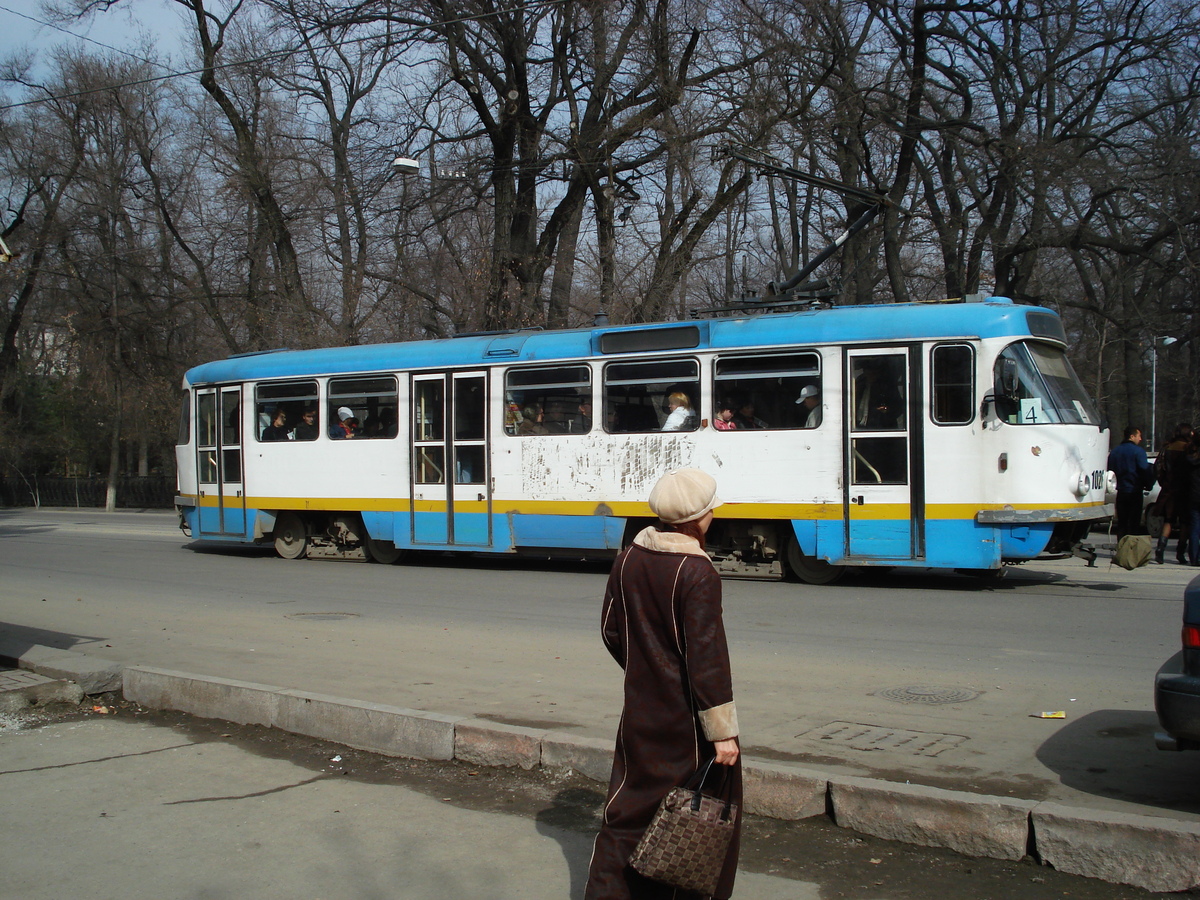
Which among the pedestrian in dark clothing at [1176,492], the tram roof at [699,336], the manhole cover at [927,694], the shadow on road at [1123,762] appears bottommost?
the shadow on road at [1123,762]

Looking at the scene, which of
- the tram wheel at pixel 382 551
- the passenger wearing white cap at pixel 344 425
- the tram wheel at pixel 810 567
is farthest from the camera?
the tram wheel at pixel 382 551

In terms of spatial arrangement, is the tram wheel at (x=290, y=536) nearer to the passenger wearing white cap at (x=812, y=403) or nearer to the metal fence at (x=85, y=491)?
the passenger wearing white cap at (x=812, y=403)

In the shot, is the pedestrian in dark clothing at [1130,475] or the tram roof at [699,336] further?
the pedestrian in dark clothing at [1130,475]

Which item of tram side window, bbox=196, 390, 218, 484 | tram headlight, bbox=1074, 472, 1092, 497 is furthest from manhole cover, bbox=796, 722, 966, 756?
tram side window, bbox=196, 390, 218, 484

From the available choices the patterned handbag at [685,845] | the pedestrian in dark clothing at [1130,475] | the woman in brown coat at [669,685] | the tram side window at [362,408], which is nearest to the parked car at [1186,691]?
the woman in brown coat at [669,685]

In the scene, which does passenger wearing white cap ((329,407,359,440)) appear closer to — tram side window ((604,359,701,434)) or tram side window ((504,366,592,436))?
tram side window ((504,366,592,436))

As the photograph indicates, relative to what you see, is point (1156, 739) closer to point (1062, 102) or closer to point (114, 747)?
point (114, 747)

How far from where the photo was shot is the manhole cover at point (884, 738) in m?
5.70

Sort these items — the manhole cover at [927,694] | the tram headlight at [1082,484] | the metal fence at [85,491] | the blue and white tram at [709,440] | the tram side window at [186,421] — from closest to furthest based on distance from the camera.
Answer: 1. the manhole cover at [927,694]
2. the tram headlight at [1082,484]
3. the blue and white tram at [709,440]
4. the tram side window at [186,421]
5. the metal fence at [85,491]

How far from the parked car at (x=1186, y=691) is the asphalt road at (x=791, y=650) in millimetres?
433

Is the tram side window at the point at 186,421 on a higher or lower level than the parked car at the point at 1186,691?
higher

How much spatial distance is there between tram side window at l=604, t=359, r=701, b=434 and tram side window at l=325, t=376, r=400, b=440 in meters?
3.56

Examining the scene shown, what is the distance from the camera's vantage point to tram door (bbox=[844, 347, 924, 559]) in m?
11.9

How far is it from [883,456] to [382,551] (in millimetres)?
8108
